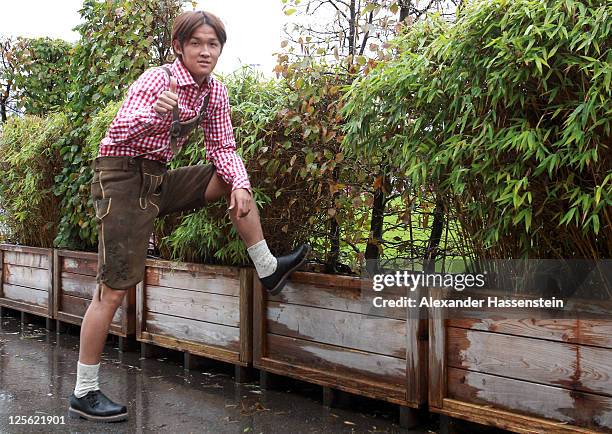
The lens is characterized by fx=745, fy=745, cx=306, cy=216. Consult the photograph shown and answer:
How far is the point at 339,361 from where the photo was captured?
3.90 meters

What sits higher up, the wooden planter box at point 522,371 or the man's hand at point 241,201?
the man's hand at point 241,201

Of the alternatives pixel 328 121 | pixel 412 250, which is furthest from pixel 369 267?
pixel 328 121

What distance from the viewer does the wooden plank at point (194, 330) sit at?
4.55 metres

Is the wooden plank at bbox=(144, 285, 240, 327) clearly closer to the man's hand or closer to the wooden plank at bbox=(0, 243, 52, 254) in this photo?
the man's hand

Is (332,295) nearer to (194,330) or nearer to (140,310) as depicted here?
(194,330)

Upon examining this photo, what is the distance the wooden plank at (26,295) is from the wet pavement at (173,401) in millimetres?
1233

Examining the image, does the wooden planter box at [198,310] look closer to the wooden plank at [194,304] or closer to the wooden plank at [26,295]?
the wooden plank at [194,304]

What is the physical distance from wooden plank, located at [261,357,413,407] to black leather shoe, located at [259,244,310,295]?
1.69ft

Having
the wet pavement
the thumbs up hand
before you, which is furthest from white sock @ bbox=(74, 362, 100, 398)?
the thumbs up hand

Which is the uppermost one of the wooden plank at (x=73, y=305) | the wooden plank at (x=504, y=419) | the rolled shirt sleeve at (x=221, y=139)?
the rolled shirt sleeve at (x=221, y=139)

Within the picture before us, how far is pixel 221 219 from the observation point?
4.34 metres

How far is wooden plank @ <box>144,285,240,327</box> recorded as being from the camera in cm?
456

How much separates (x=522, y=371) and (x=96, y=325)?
1990 mm

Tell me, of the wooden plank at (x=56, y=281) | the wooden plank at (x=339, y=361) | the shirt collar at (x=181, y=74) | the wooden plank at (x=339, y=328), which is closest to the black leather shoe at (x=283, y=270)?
the wooden plank at (x=339, y=328)
